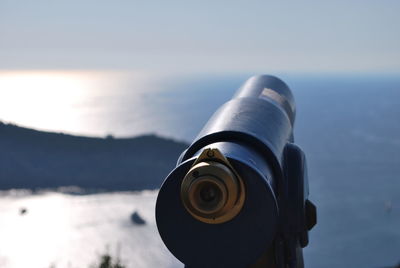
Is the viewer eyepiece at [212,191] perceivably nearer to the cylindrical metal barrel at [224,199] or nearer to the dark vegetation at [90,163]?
the cylindrical metal barrel at [224,199]

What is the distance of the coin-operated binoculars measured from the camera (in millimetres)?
3701

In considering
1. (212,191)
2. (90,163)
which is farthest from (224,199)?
(90,163)

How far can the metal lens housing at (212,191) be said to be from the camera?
3.62 m

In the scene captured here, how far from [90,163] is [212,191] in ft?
327

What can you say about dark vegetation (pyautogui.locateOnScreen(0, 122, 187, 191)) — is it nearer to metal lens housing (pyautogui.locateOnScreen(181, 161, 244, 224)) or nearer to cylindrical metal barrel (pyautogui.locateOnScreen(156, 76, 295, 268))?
cylindrical metal barrel (pyautogui.locateOnScreen(156, 76, 295, 268))

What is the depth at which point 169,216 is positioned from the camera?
4094 millimetres

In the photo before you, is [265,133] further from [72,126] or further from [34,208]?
[72,126]

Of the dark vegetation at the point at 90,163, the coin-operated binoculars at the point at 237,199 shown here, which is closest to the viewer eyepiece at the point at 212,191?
the coin-operated binoculars at the point at 237,199

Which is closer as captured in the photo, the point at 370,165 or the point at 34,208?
the point at 34,208

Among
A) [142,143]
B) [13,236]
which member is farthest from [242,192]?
[142,143]

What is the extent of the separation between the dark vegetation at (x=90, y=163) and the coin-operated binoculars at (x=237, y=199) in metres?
75.9

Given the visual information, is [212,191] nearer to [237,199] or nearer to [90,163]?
[237,199]

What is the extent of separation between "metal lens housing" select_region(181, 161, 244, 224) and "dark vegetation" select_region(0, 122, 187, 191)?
252ft

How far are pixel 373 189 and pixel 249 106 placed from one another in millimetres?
93562
